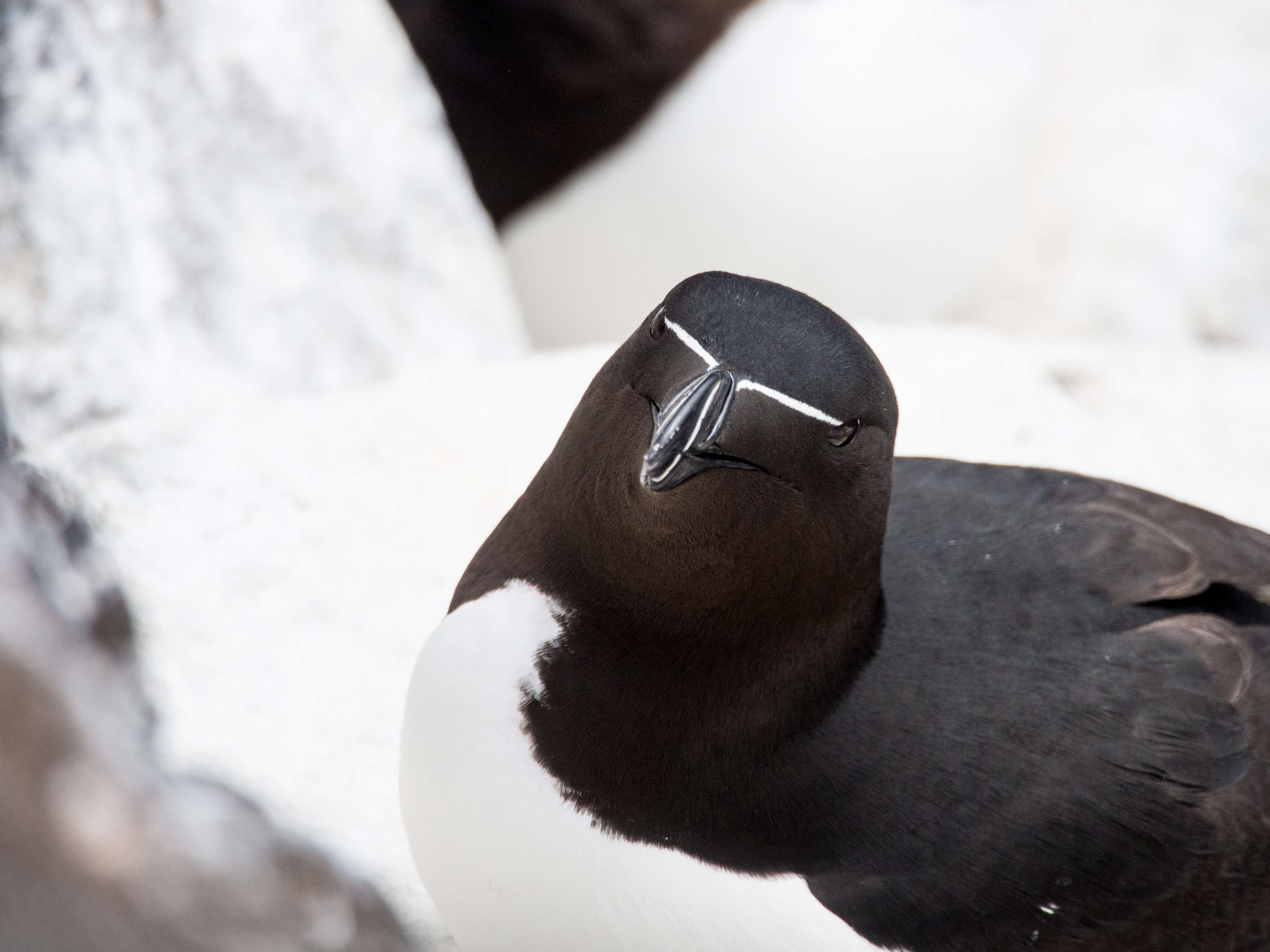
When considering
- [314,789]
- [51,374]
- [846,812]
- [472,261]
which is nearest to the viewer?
[846,812]

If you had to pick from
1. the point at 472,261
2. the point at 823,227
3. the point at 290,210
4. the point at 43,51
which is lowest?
the point at 823,227

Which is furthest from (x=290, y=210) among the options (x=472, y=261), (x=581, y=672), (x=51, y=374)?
(x=581, y=672)

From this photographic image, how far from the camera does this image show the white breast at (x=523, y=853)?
182 cm

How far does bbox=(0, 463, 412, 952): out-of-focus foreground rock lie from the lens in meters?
1.54

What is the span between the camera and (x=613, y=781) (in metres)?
1.88

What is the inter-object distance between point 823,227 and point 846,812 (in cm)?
238

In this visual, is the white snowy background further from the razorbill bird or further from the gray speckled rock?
the razorbill bird

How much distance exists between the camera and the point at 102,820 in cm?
174

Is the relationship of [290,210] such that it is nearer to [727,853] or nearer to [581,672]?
[581,672]

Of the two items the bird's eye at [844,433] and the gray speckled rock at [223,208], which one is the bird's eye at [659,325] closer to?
the bird's eye at [844,433]

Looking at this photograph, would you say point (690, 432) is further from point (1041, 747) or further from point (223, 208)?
point (223, 208)

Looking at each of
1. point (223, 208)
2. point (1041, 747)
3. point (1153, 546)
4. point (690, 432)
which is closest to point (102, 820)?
point (690, 432)

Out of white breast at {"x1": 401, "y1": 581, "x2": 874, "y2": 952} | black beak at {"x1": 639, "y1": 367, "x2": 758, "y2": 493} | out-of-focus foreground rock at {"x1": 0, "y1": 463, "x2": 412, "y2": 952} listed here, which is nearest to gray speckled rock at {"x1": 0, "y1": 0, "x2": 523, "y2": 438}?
out-of-focus foreground rock at {"x1": 0, "y1": 463, "x2": 412, "y2": 952}

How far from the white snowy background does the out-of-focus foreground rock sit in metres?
0.12
